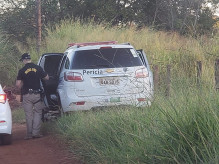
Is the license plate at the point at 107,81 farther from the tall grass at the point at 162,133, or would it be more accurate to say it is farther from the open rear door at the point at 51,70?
the tall grass at the point at 162,133

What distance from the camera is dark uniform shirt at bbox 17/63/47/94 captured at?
11.0m

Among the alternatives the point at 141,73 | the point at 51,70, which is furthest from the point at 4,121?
the point at 51,70

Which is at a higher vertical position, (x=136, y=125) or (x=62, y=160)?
(x=136, y=125)

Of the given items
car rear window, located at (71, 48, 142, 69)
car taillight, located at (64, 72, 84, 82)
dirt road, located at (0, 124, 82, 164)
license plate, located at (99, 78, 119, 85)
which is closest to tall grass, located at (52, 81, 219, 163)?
dirt road, located at (0, 124, 82, 164)

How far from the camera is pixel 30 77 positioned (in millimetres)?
10953

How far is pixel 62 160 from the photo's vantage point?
7953 millimetres

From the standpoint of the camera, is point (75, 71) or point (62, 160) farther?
point (75, 71)

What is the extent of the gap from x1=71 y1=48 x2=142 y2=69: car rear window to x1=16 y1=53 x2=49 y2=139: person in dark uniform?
2.98 feet

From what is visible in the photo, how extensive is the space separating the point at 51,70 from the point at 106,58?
9.70ft

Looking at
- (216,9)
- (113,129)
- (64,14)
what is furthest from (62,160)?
(64,14)

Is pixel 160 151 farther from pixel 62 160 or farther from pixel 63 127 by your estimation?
pixel 63 127

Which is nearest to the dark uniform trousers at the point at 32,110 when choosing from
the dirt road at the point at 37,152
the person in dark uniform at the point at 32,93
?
the person in dark uniform at the point at 32,93

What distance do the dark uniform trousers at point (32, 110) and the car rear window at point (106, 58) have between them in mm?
1164

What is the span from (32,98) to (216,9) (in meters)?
15.2
